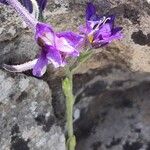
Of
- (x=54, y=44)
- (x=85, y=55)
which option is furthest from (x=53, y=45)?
(x=85, y=55)

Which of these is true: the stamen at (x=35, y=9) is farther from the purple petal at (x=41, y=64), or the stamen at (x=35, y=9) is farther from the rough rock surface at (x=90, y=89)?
the rough rock surface at (x=90, y=89)

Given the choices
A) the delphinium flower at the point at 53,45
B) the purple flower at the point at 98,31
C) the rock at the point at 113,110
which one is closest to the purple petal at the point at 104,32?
the purple flower at the point at 98,31

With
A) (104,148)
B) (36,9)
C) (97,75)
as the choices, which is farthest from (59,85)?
(36,9)

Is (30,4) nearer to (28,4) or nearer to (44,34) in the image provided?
(28,4)

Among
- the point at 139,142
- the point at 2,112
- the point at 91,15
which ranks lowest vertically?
the point at 139,142

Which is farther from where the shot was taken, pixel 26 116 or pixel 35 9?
pixel 26 116

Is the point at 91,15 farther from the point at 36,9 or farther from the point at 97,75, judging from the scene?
the point at 97,75
